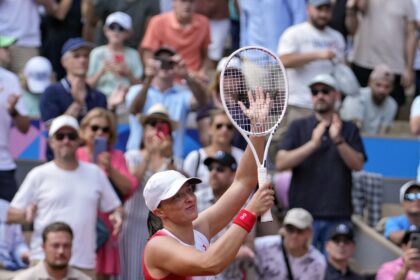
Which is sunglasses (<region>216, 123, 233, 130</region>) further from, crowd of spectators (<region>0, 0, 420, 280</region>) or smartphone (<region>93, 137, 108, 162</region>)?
smartphone (<region>93, 137, 108, 162</region>)

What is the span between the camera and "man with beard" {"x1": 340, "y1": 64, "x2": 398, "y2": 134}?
1459cm

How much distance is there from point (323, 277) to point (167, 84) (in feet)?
9.24

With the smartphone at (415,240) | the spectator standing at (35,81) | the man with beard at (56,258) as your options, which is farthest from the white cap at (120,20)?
the smartphone at (415,240)

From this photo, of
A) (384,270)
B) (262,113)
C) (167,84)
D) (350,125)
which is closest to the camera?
(262,113)

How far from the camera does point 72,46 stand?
13.1 m

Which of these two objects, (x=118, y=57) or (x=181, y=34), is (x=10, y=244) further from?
(x=181, y=34)

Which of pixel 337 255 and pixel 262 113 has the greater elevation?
pixel 262 113

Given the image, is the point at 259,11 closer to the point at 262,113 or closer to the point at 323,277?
the point at 323,277

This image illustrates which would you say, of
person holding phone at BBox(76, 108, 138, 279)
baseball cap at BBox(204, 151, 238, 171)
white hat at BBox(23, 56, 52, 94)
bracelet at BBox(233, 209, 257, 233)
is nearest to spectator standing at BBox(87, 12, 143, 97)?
white hat at BBox(23, 56, 52, 94)

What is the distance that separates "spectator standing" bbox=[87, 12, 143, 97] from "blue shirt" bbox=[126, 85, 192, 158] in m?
0.94

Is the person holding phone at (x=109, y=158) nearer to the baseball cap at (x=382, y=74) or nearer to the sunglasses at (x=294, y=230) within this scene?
the sunglasses at (x=294, y=230)

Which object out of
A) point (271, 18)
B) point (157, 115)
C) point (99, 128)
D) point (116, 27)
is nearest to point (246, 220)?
point (99, 128)

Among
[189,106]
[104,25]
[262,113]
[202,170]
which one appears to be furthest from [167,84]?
[262,113]

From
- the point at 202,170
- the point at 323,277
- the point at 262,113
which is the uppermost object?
the point at 262,113
